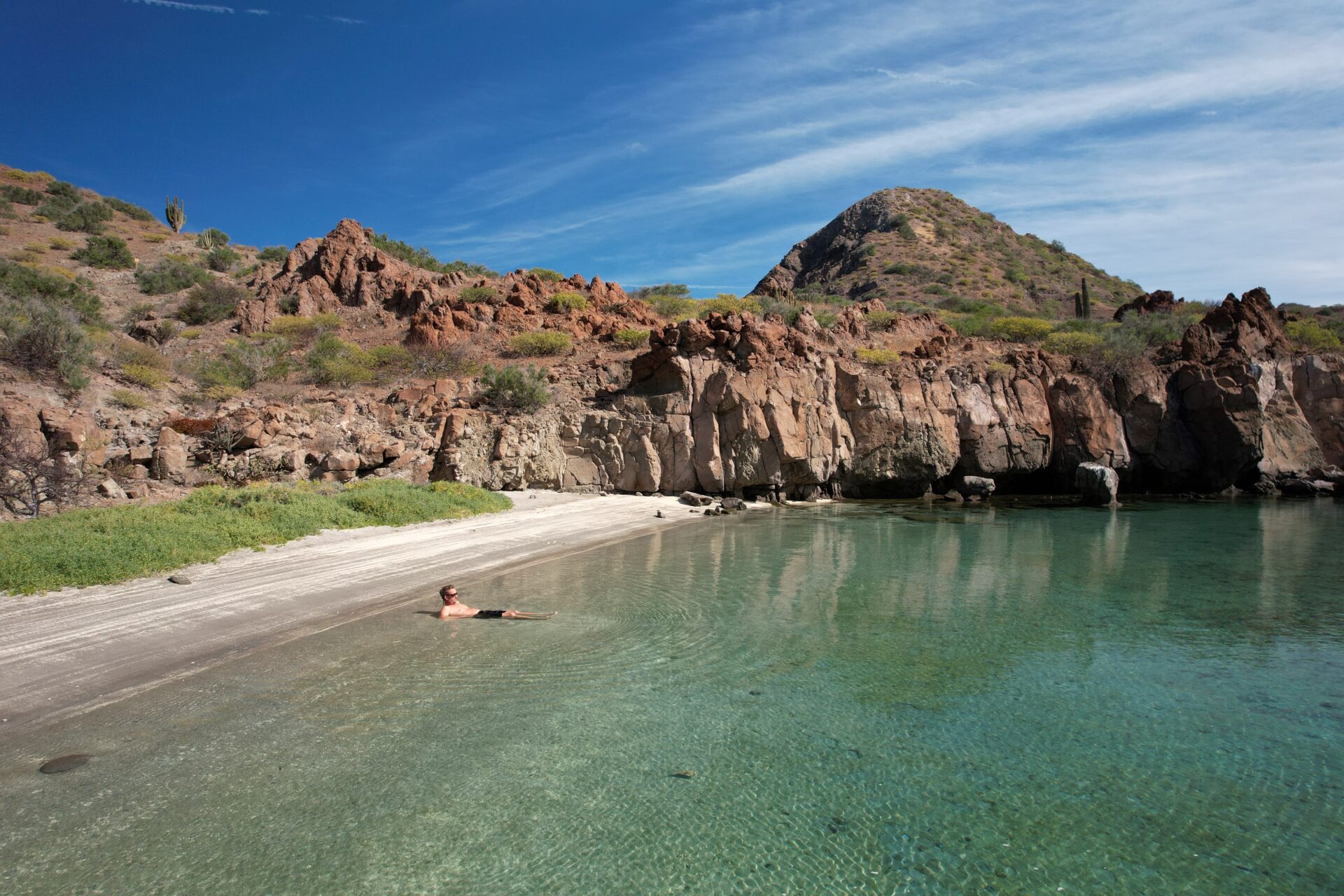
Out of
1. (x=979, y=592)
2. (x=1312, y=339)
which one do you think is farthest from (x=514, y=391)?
(x=1312, y=339)

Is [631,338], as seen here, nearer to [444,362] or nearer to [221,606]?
[444,362]

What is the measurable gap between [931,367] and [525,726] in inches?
1133

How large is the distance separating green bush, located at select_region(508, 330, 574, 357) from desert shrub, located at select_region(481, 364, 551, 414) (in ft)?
18.1

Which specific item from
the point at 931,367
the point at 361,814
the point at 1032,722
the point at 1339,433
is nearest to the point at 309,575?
the point at 361,814

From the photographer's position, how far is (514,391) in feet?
81.7

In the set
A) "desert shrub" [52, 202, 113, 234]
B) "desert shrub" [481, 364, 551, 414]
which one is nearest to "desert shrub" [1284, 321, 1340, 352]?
"desert shrub" [481, 364, 551, 414]

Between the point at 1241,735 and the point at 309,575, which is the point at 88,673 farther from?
the point at 1241,735

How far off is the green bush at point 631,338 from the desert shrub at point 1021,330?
65.0 feet

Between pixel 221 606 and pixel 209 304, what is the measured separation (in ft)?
101

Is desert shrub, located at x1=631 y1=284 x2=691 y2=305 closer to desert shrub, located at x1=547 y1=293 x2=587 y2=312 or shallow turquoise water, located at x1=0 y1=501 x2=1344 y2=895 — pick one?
desert shrub, located at x1=547 y1=293 x2=587 y2=312

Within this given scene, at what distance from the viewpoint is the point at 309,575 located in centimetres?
1062

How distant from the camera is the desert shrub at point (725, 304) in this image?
42781 millimetres

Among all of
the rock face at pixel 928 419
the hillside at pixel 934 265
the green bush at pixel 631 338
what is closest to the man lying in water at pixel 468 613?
the rock face at pixel 928 419

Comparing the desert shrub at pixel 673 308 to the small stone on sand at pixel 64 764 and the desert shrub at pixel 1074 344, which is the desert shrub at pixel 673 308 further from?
the small stone on sand at pixel 64 764
